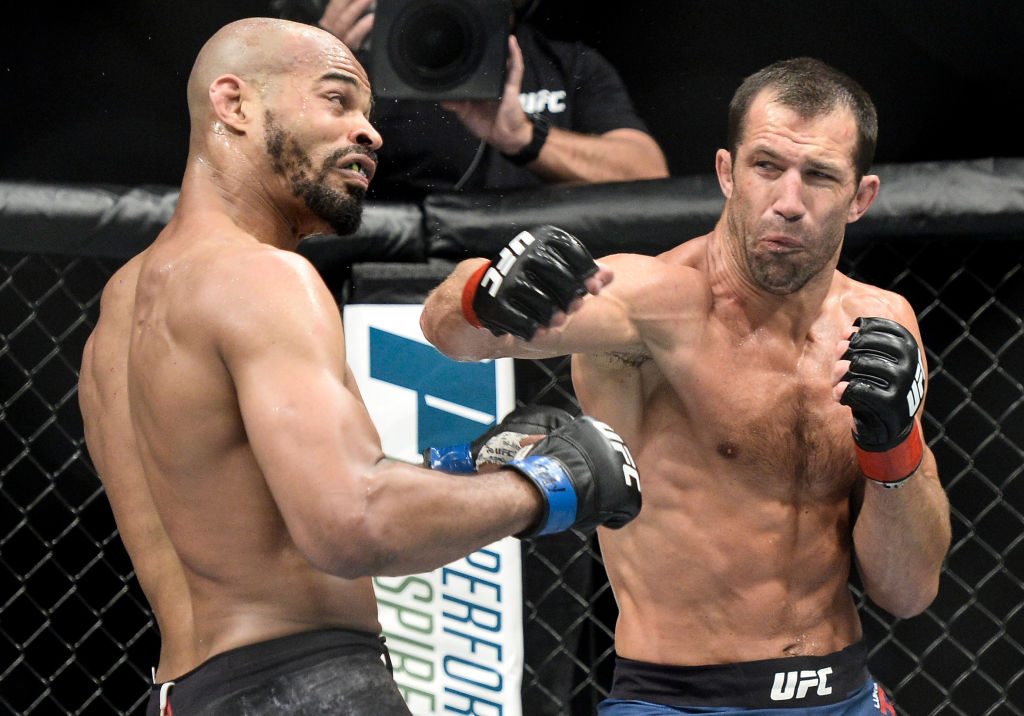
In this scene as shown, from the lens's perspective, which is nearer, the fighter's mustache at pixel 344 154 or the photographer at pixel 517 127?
the fighter's mustache at pixel 344 154

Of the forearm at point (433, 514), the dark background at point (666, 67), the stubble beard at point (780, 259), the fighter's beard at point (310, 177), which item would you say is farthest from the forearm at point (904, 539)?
the dark background at point (666, 67)

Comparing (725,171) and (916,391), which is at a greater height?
(725,171)

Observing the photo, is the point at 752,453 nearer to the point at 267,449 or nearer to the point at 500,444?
the point at 500,444

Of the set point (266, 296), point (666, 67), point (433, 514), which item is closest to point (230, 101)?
point (266, 296)

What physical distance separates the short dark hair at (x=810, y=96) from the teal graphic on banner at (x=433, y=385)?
0.55m

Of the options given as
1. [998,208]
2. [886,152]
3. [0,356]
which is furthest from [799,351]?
[0,356]

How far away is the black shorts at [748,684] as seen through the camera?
1.70 metres

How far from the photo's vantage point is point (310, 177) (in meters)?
1.43

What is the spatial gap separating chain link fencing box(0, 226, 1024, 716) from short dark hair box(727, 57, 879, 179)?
43 cm

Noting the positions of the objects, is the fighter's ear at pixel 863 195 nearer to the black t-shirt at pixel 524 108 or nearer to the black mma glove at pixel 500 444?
the black mma glove at pixel 500 444

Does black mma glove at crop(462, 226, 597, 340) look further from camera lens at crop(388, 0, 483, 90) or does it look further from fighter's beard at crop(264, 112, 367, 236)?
camera lens at crop(388, 0, 483, 90)

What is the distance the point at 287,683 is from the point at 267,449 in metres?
0.27

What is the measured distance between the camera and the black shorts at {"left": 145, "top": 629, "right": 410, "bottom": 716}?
49.0 inches

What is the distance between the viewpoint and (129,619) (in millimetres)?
2279
